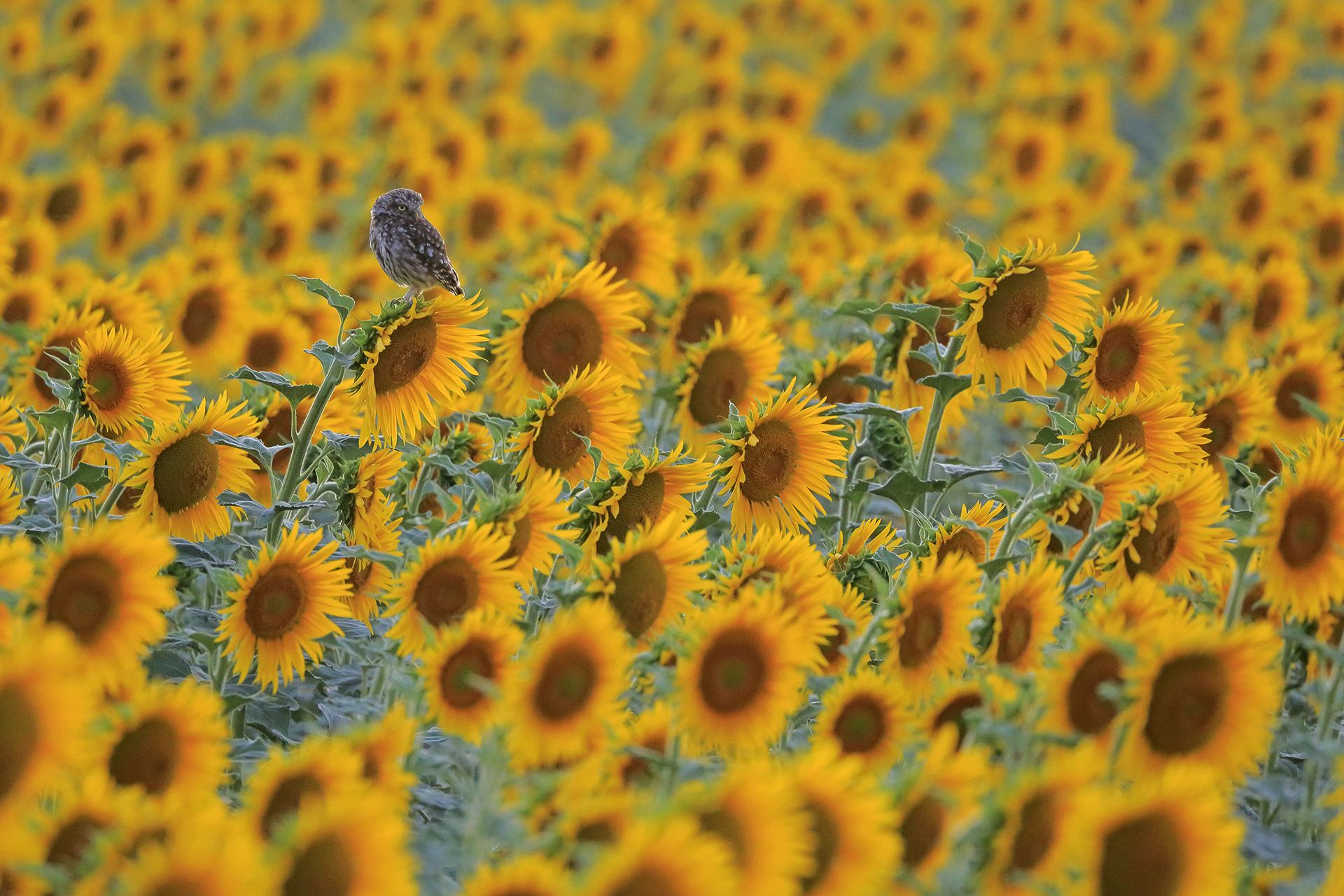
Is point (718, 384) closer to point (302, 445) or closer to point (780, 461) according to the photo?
point (780, 461)

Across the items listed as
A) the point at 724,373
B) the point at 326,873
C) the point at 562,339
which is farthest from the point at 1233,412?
the point at 326,873

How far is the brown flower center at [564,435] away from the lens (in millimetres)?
3508

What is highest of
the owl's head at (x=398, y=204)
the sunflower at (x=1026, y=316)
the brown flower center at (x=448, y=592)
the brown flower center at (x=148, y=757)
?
the sunflower at (x=1026, y=316)

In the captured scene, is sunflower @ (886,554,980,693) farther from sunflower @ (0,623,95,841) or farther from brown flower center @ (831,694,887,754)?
sunflower @ (0,623,95,841)

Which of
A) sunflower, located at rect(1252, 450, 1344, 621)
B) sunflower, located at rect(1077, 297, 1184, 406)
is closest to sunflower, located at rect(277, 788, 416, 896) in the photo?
sunflower, located at rect(1252, 450, 1344, 621)

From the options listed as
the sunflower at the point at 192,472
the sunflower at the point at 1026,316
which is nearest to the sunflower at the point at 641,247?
the sunflower at the point at 1026,316

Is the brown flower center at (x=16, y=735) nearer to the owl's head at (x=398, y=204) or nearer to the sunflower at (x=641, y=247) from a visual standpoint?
the owl's head at (x=398, y=204)

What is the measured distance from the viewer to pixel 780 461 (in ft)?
12.1

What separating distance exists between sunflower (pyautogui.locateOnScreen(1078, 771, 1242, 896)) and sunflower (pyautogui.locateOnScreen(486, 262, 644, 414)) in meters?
1.93

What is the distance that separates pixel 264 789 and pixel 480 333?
153 cm

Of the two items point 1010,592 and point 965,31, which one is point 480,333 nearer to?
point 1010,592

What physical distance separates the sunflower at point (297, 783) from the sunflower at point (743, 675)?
57cm

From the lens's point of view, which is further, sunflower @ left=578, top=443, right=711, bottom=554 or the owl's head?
the owl's head

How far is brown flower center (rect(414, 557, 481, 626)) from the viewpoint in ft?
9.68
